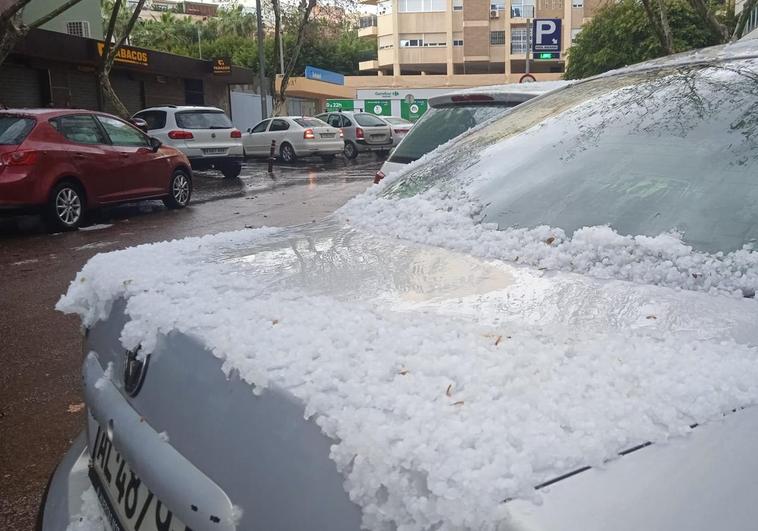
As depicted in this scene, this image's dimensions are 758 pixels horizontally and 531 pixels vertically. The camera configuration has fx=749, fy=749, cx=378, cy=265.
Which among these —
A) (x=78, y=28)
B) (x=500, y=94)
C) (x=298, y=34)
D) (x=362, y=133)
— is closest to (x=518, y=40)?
(x=298, y=34)

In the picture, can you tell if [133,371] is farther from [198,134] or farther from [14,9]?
[198,134]

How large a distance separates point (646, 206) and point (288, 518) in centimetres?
129

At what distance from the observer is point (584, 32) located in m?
32.8

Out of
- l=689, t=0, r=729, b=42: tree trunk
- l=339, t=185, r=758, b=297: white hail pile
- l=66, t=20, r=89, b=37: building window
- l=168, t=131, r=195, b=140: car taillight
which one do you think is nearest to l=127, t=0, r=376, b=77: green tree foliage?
l=66, t=20, r=89, b=37: building window

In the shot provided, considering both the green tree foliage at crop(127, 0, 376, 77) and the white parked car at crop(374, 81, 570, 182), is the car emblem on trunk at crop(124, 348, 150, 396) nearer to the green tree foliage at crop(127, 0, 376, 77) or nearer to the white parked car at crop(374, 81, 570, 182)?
the white parked car at crop(374, 81, 570, 182)

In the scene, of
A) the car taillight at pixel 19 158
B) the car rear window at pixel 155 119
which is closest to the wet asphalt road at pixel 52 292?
the car taillight at pixel 19 158

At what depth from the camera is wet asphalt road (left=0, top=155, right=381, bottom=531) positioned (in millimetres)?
3383

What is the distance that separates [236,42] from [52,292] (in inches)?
2302

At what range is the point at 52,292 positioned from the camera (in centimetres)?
631

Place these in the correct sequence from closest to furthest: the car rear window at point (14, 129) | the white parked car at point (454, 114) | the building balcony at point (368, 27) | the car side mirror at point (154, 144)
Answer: the white parked car at point (454, 114) < the car rear window at point (14, 129) < the car side mirror at point (154, 144) < the building balcony at point (368, 27)

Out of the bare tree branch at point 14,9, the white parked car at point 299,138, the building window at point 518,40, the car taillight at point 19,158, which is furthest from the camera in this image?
the building window at point 518,40

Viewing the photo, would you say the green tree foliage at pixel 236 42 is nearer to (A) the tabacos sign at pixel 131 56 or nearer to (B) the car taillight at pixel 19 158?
(A) the tabacos sign at pixel 131 56

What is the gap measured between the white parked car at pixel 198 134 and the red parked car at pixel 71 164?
559 centimetres

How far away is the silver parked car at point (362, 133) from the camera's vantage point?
25.1 meters
